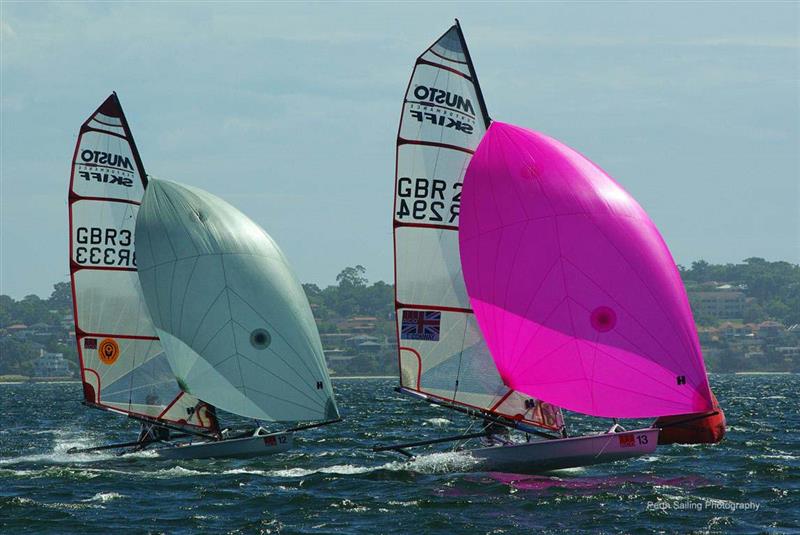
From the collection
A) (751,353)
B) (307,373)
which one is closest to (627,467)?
→ (307,373)

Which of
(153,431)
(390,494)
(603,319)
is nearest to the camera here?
(390,494)

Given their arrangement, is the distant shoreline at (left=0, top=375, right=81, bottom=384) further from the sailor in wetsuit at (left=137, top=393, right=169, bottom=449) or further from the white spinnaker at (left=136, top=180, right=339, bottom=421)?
the white spinnaker at (left=136, top=180, right=339, bottom=421)

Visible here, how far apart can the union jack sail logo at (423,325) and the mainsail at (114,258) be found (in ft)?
24.2

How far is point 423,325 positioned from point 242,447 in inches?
208

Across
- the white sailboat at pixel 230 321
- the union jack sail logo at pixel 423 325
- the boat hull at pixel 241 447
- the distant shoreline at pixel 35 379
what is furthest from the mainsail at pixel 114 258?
the distant shoreline at pixel 35 379

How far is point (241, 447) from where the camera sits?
30.0m

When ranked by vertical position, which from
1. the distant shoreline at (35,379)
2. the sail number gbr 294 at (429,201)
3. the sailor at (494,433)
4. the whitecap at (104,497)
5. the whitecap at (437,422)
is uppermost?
the sail number gbr 294 at (429,201)

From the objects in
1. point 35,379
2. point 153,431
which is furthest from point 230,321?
point 35,379

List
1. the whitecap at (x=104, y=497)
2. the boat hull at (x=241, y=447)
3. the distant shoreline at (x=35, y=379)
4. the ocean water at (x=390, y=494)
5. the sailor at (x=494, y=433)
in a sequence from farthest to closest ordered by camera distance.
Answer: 1. the distant shoreline at (x=35, y=379)
2. the boat hull at (x=241, y=447)
3. the sailor at (x=494, y=433)
4. the whitecap at (x=104, y=497)
5. the ocean water at (x=390, y=494)

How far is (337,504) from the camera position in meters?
23.9

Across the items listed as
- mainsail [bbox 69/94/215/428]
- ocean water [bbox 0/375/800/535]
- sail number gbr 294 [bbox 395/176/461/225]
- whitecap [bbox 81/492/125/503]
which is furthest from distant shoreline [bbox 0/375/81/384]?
whitecap [bbox 81/492/125/503]

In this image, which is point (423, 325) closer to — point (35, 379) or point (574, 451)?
point (574, 451)

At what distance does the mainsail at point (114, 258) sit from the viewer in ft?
107

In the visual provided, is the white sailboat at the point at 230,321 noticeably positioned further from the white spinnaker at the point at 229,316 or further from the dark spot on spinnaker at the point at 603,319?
the dark spot on spinnaker at the point at 603,319
